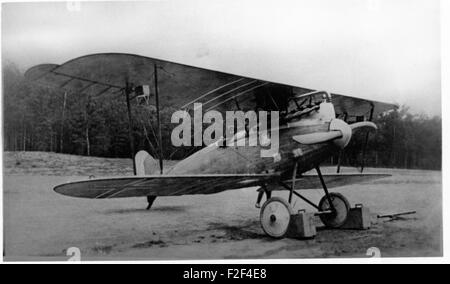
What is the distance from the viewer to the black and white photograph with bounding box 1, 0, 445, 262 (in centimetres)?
550

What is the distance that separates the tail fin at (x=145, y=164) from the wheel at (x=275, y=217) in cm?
114

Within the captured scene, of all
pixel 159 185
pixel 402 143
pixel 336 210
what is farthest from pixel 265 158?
pixel 402 143

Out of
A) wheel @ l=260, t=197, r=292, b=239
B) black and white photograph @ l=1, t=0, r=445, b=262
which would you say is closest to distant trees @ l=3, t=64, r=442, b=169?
black and white photograph @ l=1, t=0, r=445, b=262

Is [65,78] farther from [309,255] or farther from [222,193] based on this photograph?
[309,255]

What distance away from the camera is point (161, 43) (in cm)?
549

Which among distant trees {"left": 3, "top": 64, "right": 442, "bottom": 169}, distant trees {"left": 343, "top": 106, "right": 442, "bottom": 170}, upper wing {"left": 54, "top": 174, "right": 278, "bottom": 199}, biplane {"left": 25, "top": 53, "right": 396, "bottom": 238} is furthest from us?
distant trees {"left": 343, "top": 106, "right": 442, "bottom": 170}

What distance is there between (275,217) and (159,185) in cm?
116

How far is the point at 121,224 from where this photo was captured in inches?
218

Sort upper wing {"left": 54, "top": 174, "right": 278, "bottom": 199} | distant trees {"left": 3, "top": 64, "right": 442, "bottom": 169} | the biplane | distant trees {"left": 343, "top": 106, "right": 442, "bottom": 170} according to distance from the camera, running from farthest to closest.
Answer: distant trees {"left": 343, "top": 106, "right": 442, "bottom": 170} < distant trees {"left": 3, "top": 64, "right": 442, "bottom": 169} < the biplane < upper wing {"left": 54, "top": 174, "right": 278, "bottom": 199}

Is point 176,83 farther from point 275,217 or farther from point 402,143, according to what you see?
point 402,143

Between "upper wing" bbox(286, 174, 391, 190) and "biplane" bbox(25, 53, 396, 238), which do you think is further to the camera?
"upper wing" bbox(286, 174, 391, 190)

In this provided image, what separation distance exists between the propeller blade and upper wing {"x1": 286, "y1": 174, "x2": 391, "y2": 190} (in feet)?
1.23

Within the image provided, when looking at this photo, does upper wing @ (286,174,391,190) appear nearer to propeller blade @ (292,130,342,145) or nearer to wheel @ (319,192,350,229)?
wheel @ (319,192,350,229)

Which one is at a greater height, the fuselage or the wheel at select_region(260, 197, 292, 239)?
the fuselage
